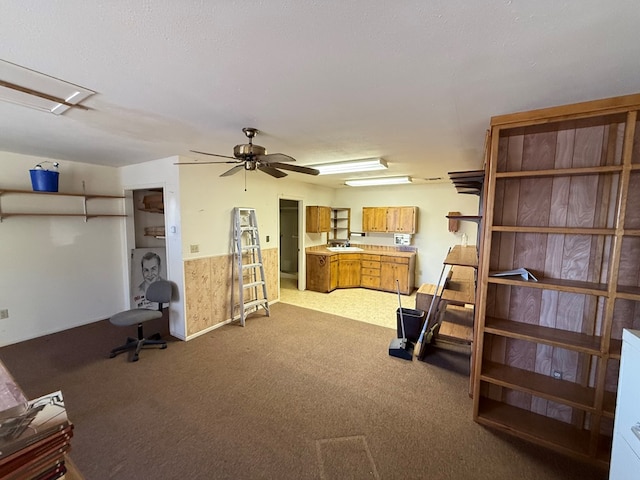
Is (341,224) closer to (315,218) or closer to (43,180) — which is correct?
(315,218)

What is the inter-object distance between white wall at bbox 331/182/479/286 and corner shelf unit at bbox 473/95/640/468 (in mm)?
3914

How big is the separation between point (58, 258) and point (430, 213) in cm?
671

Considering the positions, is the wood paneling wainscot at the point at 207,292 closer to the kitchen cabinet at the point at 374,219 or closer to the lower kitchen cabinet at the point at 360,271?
the lower kitchen cabinet at the point at 360,271

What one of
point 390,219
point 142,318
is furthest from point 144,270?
point 390,219

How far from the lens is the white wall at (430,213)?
5902 millimetres

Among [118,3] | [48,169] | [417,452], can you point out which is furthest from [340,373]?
[48,169]

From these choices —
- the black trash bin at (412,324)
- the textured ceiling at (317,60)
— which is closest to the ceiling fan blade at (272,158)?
the textured ceiling at (317,60)

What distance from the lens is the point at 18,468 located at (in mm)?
697

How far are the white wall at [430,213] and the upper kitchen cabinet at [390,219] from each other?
274mm

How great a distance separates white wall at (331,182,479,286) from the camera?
19.4ft

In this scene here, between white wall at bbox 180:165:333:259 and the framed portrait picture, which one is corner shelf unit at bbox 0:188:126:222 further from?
white wall at bbox 180:165:333:259

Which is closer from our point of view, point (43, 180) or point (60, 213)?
point (43, 180)

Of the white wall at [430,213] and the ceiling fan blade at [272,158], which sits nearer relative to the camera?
the ceiling fan blade at [272,158]

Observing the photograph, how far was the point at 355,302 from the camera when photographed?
5.42m
